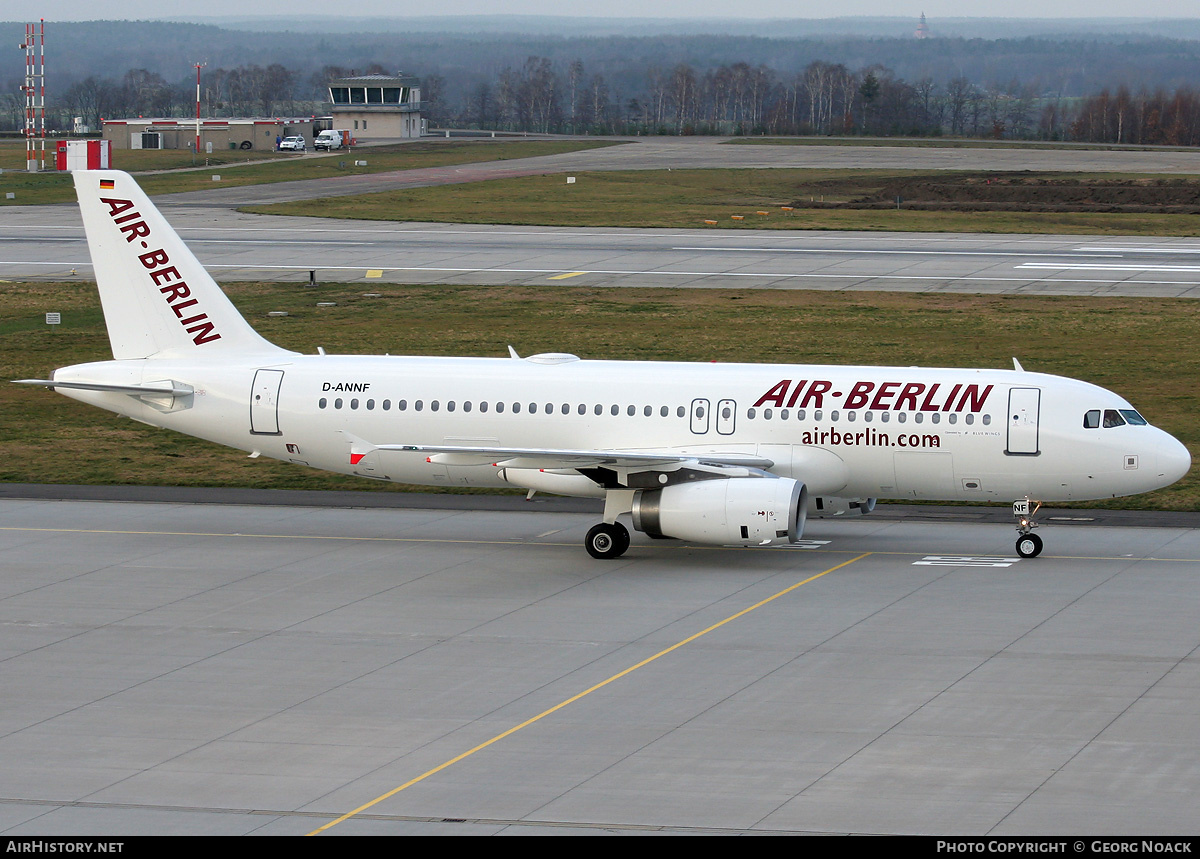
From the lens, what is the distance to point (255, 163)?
15562cm

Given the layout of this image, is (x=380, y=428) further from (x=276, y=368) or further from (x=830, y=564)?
(x=830, y=564)

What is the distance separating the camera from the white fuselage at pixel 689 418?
110 feet

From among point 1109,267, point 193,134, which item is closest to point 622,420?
point 1109,267

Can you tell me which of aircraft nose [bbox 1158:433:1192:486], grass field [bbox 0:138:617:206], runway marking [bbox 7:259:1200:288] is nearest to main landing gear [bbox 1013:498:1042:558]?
aircraft nose [bbox 1158:433:1192:486]

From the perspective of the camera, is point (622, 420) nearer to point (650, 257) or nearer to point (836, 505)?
point (836, 505)

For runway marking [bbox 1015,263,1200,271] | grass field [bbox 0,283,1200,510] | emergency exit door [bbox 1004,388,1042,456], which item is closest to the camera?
emergency exit door [bbox 1004,388,1042,456]

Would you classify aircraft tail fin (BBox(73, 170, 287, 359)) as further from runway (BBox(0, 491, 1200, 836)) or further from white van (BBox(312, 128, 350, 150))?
white van (BBox(312, 128, 350, 150))

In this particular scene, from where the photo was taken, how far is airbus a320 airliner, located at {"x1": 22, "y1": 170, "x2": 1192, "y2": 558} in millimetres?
33281

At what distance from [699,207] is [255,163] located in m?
61.0

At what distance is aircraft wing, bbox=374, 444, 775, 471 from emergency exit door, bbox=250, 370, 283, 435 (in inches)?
145

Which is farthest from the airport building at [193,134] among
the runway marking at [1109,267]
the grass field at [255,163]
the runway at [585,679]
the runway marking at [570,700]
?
the runway marking at [570,700]

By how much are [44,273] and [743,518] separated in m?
57.5

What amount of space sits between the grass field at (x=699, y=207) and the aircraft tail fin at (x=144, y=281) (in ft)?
214

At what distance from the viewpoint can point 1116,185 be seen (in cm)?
11900
